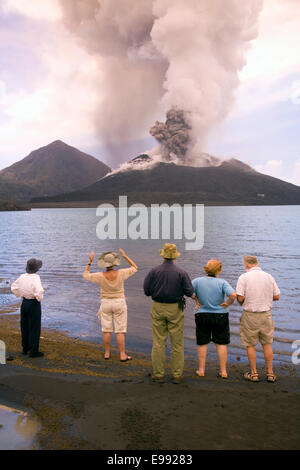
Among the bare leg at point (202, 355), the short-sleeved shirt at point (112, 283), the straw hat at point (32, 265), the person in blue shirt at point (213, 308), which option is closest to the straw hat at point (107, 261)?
the short-sleeved shirt at point (112, 283)

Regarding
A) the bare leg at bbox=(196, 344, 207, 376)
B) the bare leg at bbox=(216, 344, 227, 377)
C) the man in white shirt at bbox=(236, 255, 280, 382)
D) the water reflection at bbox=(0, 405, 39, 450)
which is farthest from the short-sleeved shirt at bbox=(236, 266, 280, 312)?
the water reflection at bbox=(0, 405, 39, 450)

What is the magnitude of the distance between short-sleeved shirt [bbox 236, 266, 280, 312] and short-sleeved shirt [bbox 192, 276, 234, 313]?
11.2 inches

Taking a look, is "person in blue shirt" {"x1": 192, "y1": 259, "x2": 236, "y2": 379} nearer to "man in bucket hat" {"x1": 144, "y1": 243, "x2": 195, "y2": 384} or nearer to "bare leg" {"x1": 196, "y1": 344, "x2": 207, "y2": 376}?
"bare leg" {"x1": 196, "y1": 344, "x2": 207, "y2": 376}

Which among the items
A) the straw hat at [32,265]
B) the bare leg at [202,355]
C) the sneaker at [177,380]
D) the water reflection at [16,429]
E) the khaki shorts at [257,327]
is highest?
the straw hat at [32,265]

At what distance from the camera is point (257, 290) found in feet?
22.0

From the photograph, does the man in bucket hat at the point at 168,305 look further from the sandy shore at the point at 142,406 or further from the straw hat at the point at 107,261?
the straw hat at the point at 107,261

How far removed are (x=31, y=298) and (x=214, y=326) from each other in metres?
3.67

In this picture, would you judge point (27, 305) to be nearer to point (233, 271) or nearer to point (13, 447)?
point (13, 447)

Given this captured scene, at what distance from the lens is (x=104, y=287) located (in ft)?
24.6

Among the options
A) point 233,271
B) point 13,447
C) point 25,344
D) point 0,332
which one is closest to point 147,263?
point 233,271

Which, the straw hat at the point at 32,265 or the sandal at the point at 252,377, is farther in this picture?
the straw hat at the point at 32,265

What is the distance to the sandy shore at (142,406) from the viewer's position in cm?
470
